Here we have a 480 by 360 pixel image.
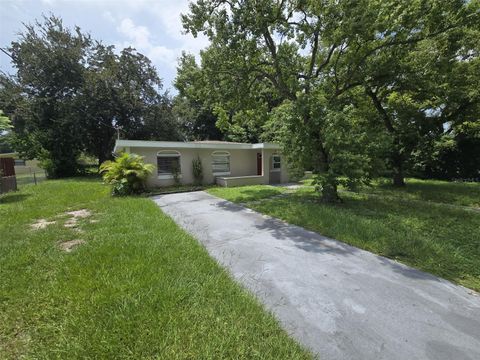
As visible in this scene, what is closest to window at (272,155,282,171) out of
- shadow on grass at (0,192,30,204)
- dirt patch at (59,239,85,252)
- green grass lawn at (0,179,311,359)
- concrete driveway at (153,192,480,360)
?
concrete driveway at (153,192,480,360)

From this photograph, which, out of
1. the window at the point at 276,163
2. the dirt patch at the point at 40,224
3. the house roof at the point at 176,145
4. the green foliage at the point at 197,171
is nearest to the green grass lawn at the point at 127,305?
the dirt patch at the point at 40,224

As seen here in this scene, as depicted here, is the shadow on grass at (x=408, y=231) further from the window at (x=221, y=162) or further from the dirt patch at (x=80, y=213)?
the window at (x=221, y=162)

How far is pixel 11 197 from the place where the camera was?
9.33 meters

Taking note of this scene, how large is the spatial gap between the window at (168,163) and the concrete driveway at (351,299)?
8078 millimetres

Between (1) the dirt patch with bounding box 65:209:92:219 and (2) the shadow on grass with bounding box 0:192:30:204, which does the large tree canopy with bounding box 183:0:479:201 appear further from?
(2) the shadow on grass with bounding box 0:192:30:204

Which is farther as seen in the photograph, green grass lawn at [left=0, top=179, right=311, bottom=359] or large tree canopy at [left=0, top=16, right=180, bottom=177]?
large tree canopy at [left=0, top=16, right=180, bottom=177]

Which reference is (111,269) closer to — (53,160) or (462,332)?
(462,332)

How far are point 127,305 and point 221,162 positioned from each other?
1167cm

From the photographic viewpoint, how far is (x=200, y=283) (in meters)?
2.93

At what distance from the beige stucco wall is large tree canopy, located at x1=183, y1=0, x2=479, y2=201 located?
12.6 feet

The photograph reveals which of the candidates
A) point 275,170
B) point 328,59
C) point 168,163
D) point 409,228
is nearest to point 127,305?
point 409,228

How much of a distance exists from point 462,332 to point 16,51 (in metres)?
27.3

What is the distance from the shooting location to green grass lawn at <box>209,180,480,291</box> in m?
3.67

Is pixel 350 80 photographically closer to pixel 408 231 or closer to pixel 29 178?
pixel 408 231
